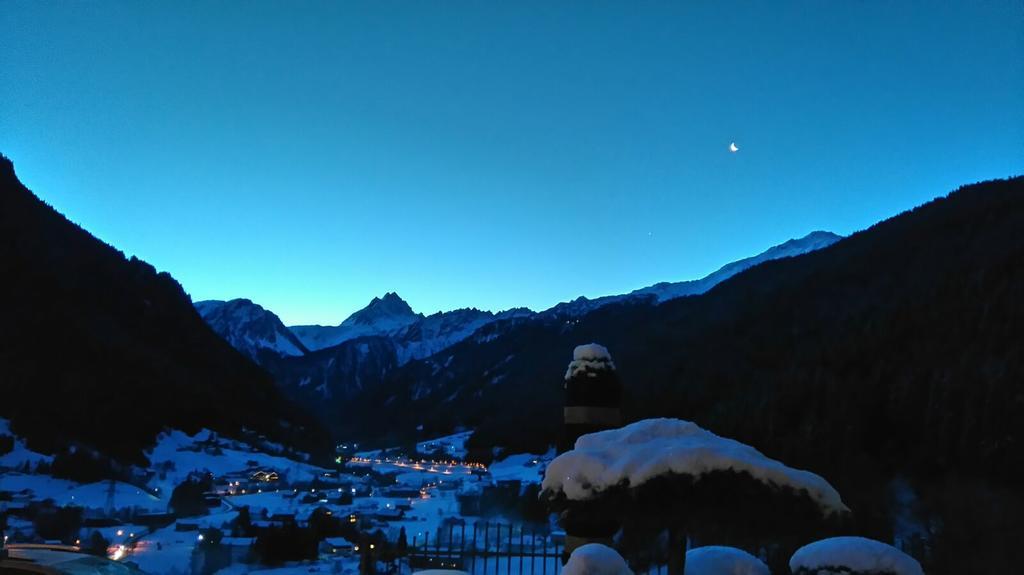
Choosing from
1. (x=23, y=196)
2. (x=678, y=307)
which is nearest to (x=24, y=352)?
(x=23, y=196)

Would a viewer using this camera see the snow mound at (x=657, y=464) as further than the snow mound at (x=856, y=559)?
No

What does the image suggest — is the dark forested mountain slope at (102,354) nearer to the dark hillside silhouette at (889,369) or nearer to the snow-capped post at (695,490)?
the dark hillside silhouette at (889,369)

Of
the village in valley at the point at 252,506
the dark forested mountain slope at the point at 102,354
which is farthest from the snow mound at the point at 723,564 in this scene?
the dark forested mountain slope at the point at 102,354

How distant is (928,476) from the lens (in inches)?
1604

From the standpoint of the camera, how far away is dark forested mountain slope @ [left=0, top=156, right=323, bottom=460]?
105m

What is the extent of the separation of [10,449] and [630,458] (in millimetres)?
107795

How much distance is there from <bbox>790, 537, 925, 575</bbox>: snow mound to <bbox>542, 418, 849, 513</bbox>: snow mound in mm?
502

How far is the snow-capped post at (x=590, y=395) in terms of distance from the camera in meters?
6.00

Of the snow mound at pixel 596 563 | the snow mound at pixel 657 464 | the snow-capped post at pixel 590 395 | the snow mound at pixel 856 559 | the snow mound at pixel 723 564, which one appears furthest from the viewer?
the snow-capped post at pixel 590 395

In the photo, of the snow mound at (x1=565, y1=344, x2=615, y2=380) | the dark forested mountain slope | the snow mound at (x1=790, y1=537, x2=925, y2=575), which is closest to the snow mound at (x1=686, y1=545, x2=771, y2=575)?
the snow mound at (x1=790, y1=537, x2=925, y2=575)

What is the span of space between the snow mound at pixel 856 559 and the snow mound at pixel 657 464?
0.50m

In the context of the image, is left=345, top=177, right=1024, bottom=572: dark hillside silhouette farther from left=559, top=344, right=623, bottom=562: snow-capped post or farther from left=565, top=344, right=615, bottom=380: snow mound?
left=565, top=344, right=615, bottom=380: snow mound

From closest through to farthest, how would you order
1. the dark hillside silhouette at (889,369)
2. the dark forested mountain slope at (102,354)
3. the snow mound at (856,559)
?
the snow mound at (856,559), the dark hillside silhouette at (889,369), the dark forested mountain slope at (102,354)

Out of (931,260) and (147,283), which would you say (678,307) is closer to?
(931,260)
